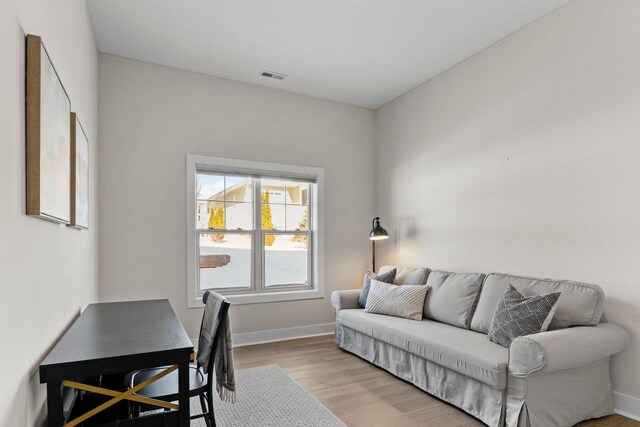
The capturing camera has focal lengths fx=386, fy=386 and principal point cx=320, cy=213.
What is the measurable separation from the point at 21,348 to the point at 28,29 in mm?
1096

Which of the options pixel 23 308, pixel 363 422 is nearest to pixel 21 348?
pixel 23 308

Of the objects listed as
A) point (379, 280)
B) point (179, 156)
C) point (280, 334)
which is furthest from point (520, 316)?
point (179, 156)

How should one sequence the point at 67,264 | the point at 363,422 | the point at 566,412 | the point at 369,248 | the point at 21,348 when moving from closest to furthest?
the point at 21,348 → the point at 67,264 → the point at 566,412 → the point at 363,422 → the point at 369,248

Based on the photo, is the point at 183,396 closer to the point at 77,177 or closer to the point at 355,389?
the point at 77,177

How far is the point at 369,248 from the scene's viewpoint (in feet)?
16.8

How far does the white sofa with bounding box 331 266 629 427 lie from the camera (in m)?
2.26

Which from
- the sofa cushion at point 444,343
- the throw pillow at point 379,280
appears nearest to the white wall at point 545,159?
the throw pillow at point 379,280

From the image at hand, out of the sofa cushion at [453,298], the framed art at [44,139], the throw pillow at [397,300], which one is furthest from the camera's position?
the throw pillow at [397,300]

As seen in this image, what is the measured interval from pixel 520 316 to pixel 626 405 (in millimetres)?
911

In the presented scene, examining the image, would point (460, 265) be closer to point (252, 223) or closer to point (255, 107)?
point (252, 223)

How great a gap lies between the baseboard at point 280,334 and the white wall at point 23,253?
2339mm

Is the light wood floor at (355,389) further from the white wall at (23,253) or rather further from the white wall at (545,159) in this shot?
the white wall at (23,253)

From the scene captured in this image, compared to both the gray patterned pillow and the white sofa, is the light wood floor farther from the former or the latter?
the gray patterned pillow

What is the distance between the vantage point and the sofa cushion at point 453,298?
10.7 feet
